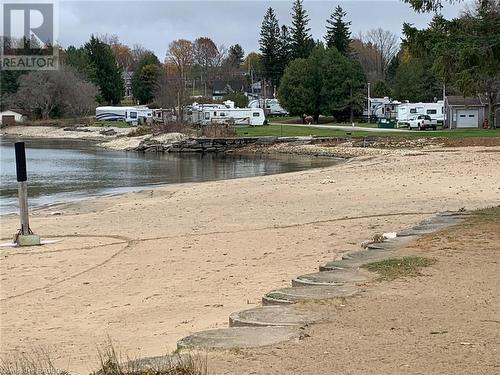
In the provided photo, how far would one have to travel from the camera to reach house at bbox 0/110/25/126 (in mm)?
114250

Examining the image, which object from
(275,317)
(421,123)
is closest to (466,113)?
(421,123)

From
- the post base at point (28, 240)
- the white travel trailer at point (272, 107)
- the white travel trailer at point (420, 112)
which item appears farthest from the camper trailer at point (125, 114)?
the post base at point (28, 240)

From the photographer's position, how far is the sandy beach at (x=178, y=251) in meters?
8.28

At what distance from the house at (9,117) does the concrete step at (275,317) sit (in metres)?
115

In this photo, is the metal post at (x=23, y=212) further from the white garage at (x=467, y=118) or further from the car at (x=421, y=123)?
the white garage at (x=467, y=118)

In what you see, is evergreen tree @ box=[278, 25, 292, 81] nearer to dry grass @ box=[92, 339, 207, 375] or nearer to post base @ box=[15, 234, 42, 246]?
post base @ box=[15, 234, 42, 246]

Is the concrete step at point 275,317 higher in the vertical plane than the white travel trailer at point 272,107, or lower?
lower

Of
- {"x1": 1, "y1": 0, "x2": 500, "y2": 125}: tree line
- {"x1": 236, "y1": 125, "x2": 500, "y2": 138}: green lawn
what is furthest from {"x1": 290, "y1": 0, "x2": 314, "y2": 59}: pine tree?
{"x1": 236, "y1": 125, "x2": 500, "y2": 138}: green lawn

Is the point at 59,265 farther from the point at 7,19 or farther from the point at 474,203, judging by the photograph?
the point at 7,19

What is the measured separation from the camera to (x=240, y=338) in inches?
229

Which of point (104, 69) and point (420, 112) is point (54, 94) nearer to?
point (104, 69)

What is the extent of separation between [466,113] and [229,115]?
97.4ft

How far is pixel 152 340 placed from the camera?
285 inches

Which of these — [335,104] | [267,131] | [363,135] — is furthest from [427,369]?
[335,104]
